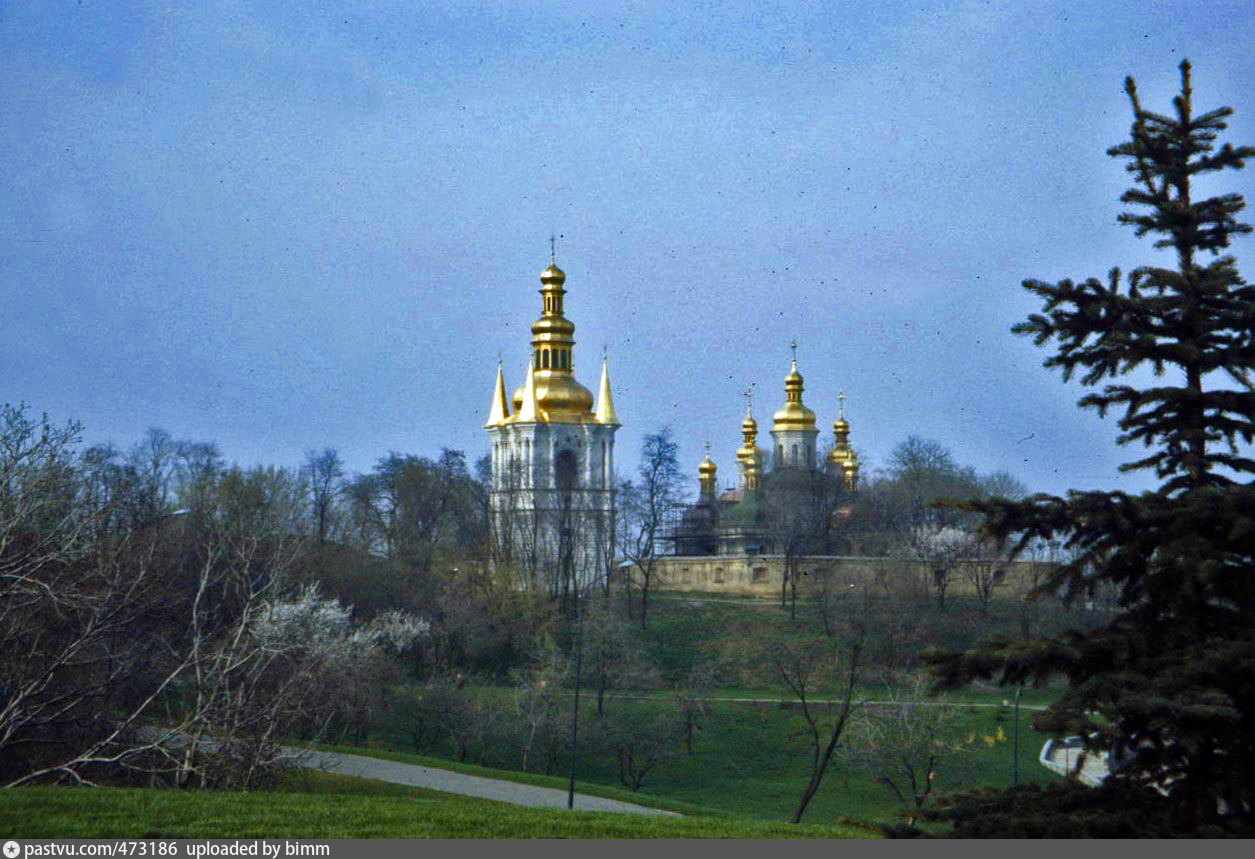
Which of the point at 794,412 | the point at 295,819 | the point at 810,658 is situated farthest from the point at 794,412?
the point at 295,819

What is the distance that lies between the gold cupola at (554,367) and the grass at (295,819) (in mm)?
62058

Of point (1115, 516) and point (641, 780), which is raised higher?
point (1115, 516)

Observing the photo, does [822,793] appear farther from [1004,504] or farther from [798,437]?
[798,437]

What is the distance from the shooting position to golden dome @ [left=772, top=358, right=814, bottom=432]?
91.1 metres

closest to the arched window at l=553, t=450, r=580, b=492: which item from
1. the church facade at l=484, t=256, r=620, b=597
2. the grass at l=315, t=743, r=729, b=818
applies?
the church facade at l=484, t=256, r=620, b=597

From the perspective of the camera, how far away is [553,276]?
76.5 meters

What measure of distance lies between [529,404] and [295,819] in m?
64.9

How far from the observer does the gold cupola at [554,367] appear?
7594cm

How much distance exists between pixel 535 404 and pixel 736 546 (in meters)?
12.3

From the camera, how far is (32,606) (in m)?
20.4

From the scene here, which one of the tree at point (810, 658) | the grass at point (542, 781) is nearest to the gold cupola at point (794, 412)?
the tree at point (810, 658)

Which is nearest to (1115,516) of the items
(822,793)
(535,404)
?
(822,793)

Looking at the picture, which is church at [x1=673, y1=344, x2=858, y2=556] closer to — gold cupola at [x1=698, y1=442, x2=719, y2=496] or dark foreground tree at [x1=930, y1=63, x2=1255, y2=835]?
gold cupola at [x1=698, y1=442, x2=719, y2=496]

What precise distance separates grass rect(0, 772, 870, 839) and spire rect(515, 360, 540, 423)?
61.8 meters
